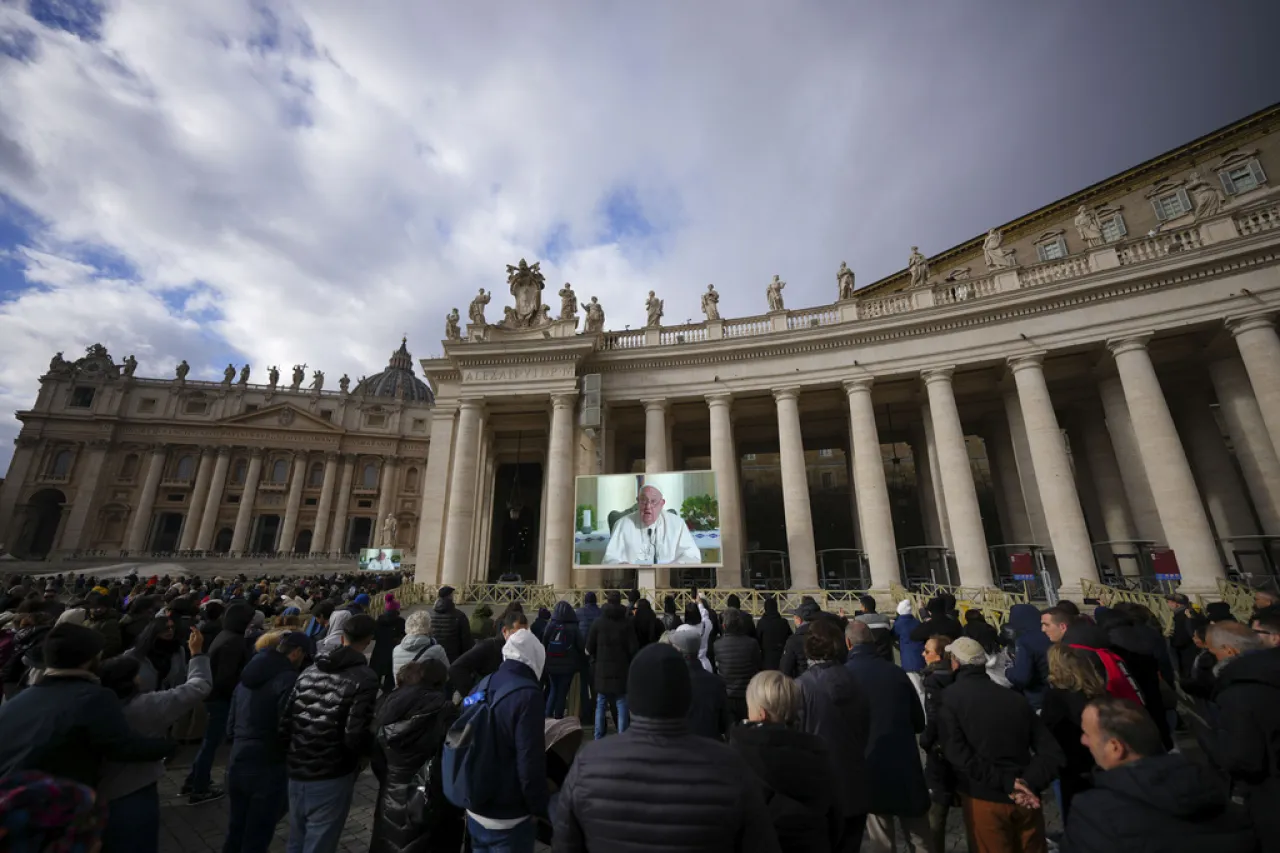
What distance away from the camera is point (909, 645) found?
6.73 metres

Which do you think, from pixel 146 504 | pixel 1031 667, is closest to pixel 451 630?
pixel 1031 667

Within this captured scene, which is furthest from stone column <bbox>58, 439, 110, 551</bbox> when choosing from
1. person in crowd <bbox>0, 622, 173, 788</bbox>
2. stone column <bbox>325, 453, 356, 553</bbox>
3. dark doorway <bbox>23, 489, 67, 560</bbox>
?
person in crowd <bbox>0, 622, 173, 788</bbox>

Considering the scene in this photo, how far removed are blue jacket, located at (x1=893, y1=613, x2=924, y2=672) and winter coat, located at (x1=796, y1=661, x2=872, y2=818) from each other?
149 inches

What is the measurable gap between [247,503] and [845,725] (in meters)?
64.2

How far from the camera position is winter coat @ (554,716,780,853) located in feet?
5.68

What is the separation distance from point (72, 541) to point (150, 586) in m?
55.9

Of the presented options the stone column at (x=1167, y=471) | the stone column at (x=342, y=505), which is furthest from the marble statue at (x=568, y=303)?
the stone column at (x=342, y=505)

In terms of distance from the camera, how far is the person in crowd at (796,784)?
2340mm

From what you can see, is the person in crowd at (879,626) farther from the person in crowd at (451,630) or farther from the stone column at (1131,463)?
the stone column at (1131,463)

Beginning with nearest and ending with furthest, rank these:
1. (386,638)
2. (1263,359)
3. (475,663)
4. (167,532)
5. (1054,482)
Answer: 1. (475,663)
2. (386,638)
3. (1263,359)
4. (1054,482)
5. (167,532)

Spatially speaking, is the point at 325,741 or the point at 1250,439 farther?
the point at 1250,439

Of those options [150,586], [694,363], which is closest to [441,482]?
[150,586]

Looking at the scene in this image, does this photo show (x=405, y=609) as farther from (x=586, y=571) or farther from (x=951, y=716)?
(x=951, y=716)

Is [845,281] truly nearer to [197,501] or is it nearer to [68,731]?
[68,731]
